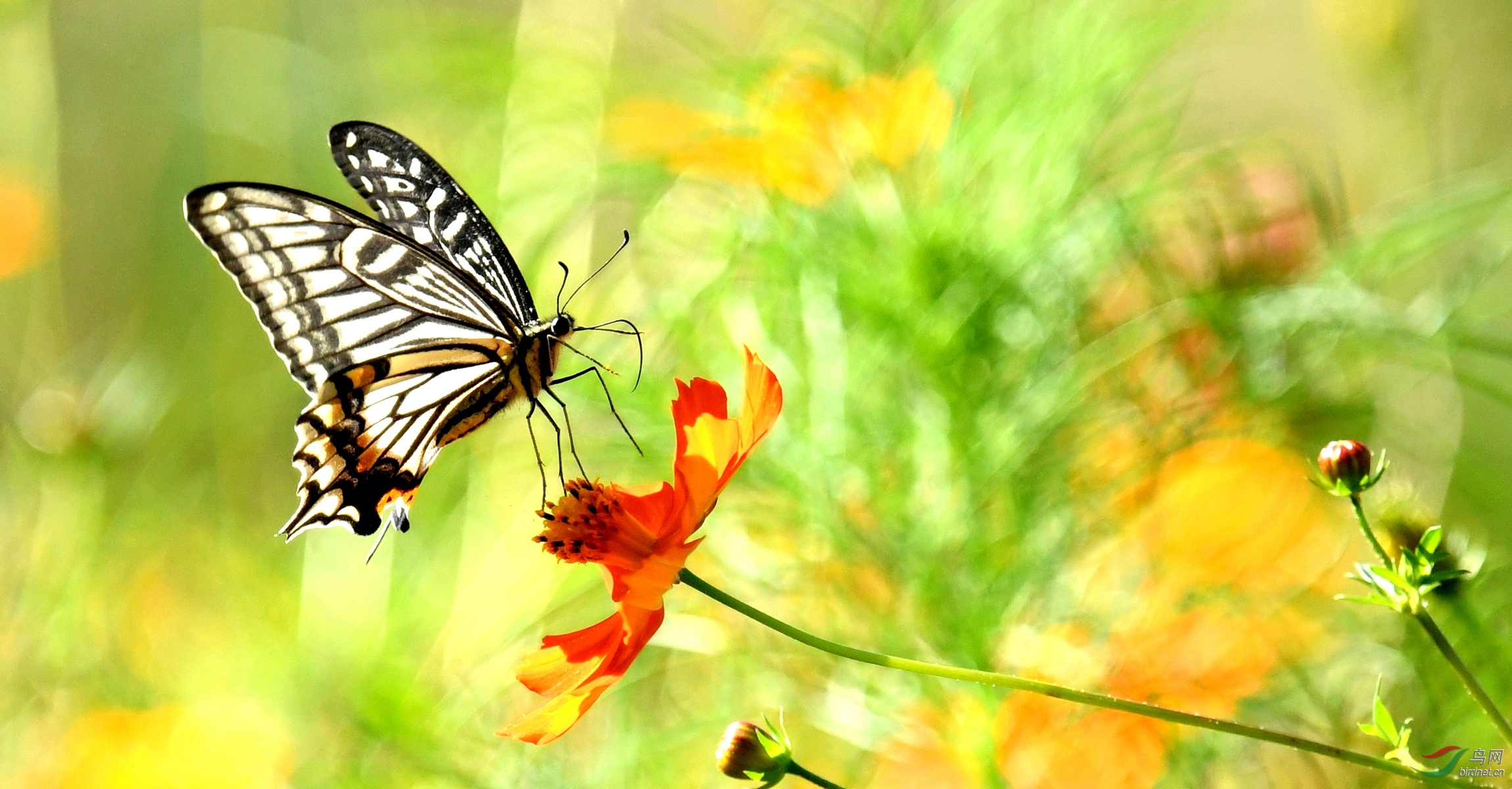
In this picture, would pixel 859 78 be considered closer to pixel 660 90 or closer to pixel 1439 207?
pixel 660 90

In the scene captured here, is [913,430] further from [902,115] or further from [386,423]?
[386,423]

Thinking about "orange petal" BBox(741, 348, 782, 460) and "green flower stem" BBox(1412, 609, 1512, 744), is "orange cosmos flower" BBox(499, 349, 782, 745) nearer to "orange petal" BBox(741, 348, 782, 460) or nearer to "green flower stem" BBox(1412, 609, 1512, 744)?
"orange petal" BBox(741, 348, 782, 460)

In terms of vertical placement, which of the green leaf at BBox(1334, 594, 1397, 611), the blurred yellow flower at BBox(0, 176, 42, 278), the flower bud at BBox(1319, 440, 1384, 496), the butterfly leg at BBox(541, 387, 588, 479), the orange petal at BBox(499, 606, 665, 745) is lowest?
the green leaf at BBox(1334, 594, 1397, 611)

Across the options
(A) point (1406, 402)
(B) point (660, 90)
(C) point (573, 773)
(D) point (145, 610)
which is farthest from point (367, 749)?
(A) point (1406, 402)

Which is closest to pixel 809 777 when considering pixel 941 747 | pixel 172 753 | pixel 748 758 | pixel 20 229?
pixel 748 758

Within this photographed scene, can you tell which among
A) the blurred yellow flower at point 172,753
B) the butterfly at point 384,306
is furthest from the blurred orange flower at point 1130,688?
the blurred yellow flower at point 172,753

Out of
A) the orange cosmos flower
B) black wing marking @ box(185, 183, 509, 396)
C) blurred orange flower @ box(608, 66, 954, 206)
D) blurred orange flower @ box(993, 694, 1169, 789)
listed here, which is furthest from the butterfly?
blurred orange flower @ box(993, 694, 1169, 789)

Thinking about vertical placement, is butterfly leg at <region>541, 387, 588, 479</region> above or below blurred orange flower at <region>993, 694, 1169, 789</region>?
above
